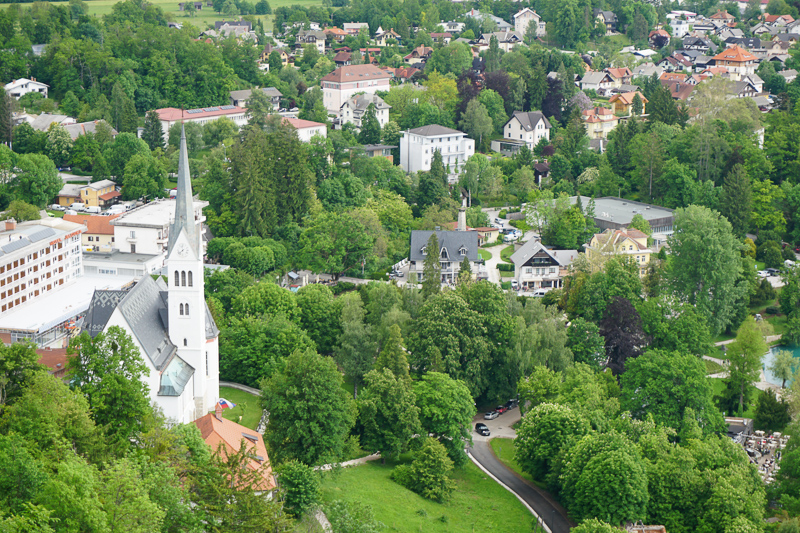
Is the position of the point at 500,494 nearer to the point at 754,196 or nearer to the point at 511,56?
the point at 754,196

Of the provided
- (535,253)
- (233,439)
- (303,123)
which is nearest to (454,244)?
(535,253)

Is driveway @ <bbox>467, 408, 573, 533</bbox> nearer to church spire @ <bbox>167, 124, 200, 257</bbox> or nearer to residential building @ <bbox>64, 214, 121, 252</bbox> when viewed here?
church spire @ <bbox>167, 124, 200, 257</bbox>

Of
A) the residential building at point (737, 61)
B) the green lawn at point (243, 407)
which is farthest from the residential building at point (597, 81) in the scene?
the green lawn at point (243, 407)

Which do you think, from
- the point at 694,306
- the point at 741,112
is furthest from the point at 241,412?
the point at 741,112

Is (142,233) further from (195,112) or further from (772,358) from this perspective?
(772,358)

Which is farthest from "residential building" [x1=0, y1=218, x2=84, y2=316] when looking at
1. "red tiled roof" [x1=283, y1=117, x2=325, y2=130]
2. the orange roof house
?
"red tiled roof" [x1=283, y1=117, x2=325, y2=130]
